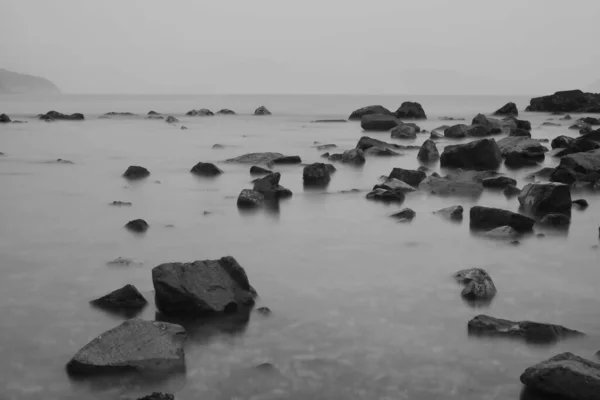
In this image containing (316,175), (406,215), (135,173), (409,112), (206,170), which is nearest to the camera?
(406,215)

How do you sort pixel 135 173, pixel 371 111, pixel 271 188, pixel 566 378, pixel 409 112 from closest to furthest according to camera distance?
pixel 566 378
pixel 271 188
pixel 135 173
pixel 371 111
pixel 409 112

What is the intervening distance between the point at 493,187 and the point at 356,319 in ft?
29.6

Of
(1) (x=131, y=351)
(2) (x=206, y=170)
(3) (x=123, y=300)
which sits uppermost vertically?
(1) (x=131, y=351)

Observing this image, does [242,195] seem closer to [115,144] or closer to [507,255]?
[507,255]

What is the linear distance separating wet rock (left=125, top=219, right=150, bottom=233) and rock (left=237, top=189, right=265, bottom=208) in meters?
2.36

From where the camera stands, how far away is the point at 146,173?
53.6 feet

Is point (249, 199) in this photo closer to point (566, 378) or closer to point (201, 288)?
point (201, 288)

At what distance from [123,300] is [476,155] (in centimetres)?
1367

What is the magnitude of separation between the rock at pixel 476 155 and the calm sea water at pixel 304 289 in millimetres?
5031

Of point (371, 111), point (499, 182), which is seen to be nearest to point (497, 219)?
point (499, 182)

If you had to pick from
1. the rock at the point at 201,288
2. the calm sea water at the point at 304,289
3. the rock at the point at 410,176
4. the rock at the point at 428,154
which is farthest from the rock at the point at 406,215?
the rock at the point at 428,154

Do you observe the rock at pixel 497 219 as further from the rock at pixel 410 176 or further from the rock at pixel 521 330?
the rock at pixel 521 330

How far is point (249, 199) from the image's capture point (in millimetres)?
11719

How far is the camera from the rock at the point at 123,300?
611 centimetres
